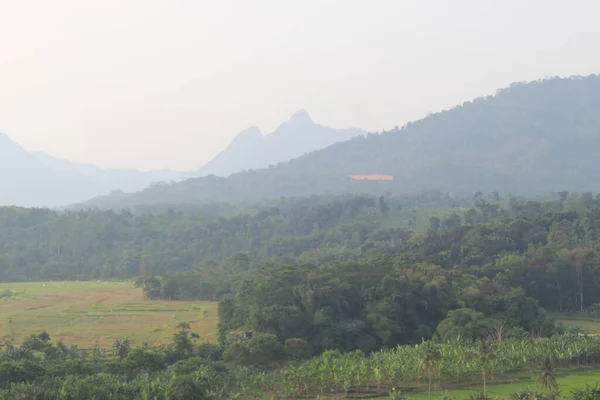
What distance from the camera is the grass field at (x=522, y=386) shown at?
28.4m

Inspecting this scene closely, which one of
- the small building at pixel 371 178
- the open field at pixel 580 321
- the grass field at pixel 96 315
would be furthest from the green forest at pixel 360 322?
the small building at pixel 371 178

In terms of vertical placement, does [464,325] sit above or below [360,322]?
below

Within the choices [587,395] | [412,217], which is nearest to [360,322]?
[587,395]

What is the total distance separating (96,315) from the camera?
168 feet

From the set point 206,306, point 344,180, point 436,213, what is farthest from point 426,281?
point 344,180

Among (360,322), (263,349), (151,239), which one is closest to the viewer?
(263,349)

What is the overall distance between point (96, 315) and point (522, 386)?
3439 cm

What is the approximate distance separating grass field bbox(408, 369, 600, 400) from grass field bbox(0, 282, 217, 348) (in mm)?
18099

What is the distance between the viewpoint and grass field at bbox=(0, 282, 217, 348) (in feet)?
140

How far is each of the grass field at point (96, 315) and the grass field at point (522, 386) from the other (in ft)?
59.4

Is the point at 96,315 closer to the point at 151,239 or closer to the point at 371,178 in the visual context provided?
the point at 151,239

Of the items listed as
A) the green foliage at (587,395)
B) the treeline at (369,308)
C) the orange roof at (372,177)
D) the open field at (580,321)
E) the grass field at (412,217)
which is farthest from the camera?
the orange roof at (372,177)

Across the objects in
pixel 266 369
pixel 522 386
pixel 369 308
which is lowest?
pixel 522 386

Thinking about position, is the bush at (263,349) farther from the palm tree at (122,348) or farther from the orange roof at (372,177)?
the orange roof at (372,177)
